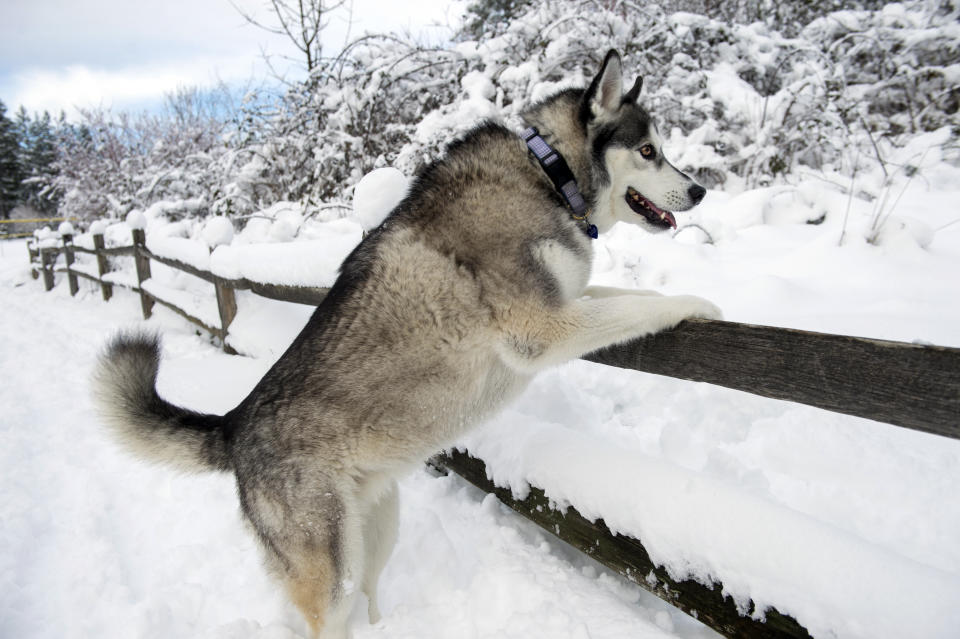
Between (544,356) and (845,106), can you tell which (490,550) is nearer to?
(544,356)

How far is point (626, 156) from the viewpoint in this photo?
8.18 feet

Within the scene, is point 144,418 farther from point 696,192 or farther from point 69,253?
point 69,253

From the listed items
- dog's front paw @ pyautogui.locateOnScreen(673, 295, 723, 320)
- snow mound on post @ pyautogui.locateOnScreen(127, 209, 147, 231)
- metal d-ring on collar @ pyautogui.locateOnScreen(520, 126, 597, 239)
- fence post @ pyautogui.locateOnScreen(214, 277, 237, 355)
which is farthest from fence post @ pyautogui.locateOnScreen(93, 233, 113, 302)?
dog's front paw @ pyautogui.locateOnScreen(673, 295, 723, 320)

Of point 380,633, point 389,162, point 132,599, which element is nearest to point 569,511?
point 380,633

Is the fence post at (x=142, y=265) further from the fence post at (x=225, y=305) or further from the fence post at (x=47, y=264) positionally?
the fence post at (x=47, y=264)

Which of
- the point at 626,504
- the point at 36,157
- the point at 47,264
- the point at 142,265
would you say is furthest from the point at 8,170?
the point at 626,504

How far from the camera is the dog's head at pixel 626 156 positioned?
2467 millimetres

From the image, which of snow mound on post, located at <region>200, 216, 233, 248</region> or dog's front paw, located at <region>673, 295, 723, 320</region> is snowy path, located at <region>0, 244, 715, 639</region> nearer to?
dog's front paw, located at <region>673, 295, 723, 320</region>

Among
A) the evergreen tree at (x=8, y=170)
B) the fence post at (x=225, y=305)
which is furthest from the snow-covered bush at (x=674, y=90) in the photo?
the evergreen tree at (x=8, y=170)

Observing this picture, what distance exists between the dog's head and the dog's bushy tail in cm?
220

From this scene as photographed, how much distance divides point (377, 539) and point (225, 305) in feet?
14.3

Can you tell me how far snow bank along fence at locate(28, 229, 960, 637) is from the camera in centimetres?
130

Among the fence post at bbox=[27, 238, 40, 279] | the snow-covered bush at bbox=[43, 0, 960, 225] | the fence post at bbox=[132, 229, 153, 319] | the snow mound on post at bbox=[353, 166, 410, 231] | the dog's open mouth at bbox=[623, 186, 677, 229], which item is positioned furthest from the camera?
the fence post at bbox=[27, 238, 40, 279]

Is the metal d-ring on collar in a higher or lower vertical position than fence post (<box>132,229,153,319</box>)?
higher
